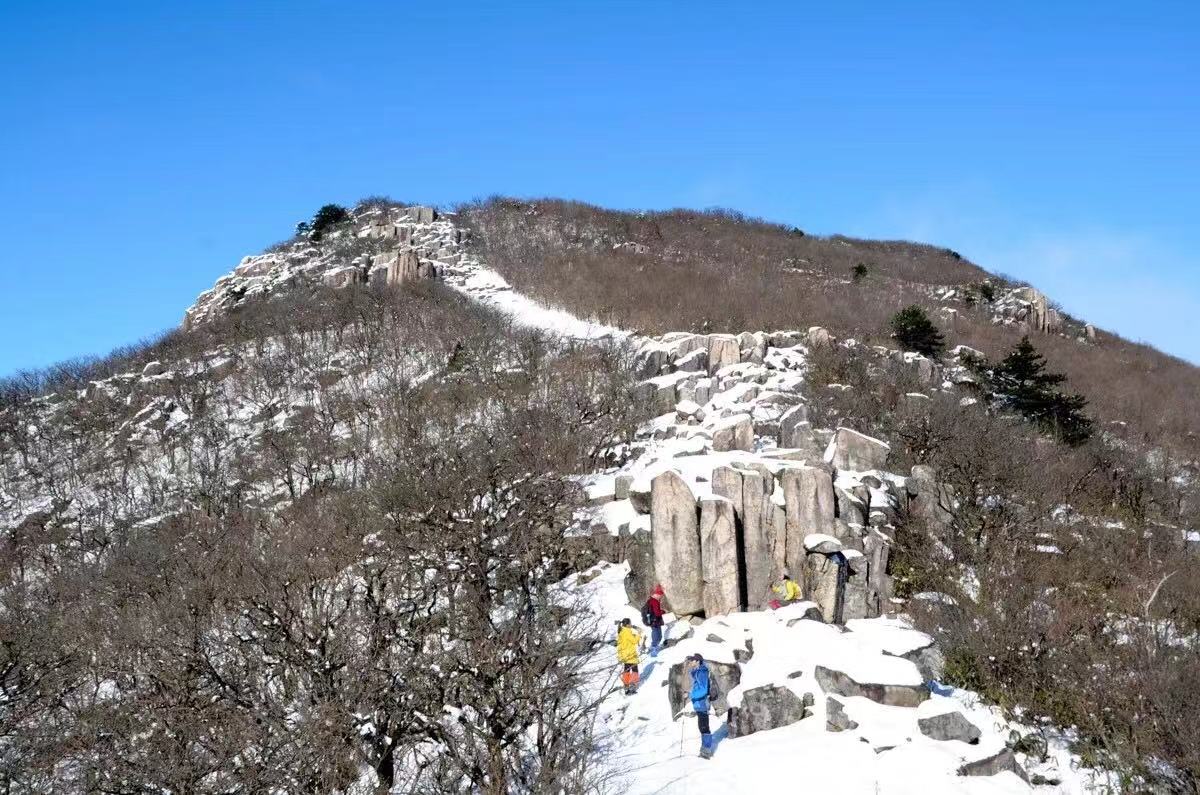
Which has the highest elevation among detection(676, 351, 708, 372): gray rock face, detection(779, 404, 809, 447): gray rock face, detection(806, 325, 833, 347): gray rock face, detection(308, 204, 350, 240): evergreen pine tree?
detection(308, 204, 350, 240): evergreen pine tree

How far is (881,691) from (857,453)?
9.07 meters

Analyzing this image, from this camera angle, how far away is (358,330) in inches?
1686

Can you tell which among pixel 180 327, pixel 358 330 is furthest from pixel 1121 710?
pixel 180 327

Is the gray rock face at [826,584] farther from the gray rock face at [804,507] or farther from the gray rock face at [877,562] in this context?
the gray rock face at [877,562]

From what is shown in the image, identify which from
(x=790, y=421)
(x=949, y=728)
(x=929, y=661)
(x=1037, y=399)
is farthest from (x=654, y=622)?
(x=1037, y=399)

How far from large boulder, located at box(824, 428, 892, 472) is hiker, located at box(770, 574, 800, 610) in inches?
196

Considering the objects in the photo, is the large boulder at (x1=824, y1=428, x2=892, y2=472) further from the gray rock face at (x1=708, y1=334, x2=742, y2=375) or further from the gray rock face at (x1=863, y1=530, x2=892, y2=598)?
the gray rock face at (x1=708, y1=334, x2=742, y2=375)

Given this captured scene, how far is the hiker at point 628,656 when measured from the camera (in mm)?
12953

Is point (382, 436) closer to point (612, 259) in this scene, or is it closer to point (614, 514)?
point (614, 514)

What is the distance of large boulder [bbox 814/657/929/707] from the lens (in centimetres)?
1082

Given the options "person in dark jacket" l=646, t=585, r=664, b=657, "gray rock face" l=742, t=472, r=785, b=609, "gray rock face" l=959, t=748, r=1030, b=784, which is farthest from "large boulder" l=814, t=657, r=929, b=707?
"gray rock face" l=742, t=472, r=785, b=609

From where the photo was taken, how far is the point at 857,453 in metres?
19.1

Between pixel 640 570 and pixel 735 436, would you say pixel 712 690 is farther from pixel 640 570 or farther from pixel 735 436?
pixel 735 436

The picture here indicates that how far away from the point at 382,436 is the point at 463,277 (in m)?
22.0
